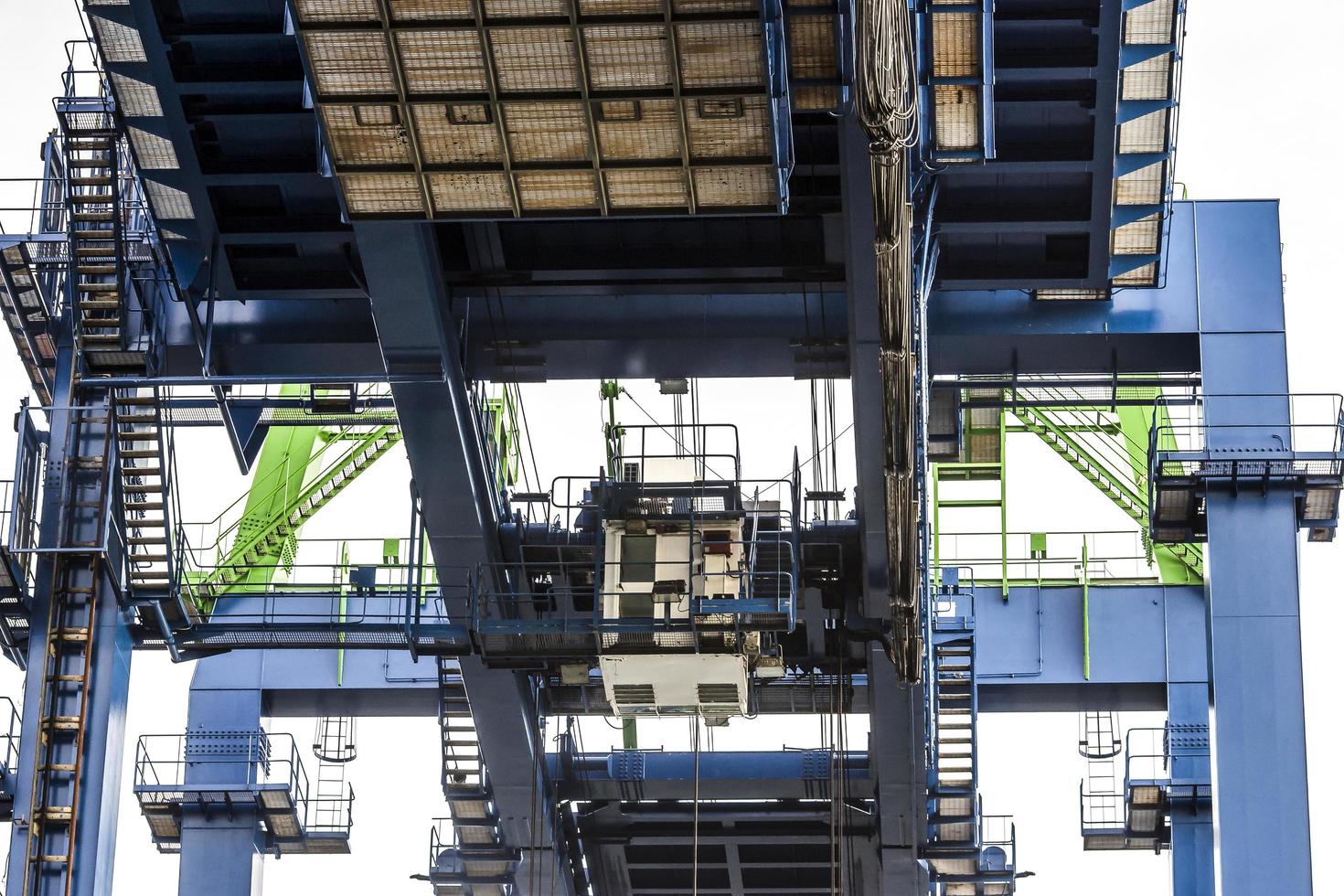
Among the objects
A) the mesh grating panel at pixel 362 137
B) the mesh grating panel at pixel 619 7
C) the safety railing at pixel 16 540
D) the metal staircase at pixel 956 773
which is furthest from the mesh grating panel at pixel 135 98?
the metal staircase at pixel 956 773

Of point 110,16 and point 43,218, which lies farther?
point 43,218

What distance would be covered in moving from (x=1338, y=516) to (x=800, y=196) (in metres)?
10.0

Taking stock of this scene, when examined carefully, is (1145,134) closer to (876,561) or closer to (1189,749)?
(876,561)

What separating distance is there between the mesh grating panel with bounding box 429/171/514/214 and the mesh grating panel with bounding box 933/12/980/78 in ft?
18.6

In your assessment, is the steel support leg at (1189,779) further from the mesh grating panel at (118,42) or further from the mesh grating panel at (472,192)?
the mesh grating panel at (118,42)

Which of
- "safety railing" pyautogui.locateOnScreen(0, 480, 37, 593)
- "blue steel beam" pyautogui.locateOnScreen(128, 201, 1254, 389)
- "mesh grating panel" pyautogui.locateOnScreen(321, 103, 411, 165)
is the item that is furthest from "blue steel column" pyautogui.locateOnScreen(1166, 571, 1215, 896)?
"safety railing" pyautogui.locateOnScreen(0, 480, 37, 593)

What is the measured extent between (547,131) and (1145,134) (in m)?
8.64

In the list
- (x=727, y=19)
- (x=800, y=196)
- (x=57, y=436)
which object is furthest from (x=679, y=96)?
A: (x=57, y=436)

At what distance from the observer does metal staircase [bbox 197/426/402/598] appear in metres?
43.9

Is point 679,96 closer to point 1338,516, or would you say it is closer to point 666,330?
point 666,330

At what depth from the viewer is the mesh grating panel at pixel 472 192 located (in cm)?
2745

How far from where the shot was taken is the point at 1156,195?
30.7 m

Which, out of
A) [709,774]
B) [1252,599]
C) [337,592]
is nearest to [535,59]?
[1252,599]

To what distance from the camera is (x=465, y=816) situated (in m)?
39.8
